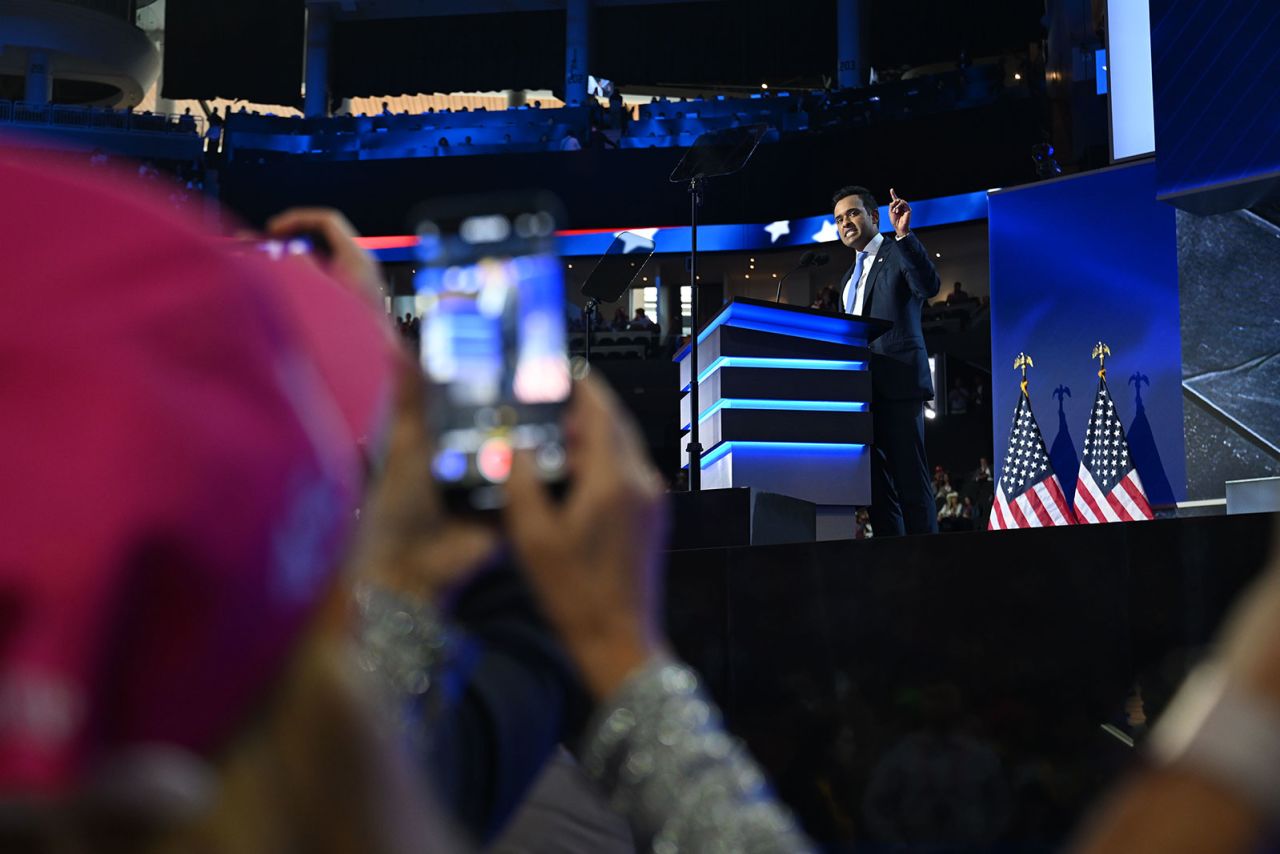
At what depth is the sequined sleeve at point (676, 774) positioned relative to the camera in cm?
62

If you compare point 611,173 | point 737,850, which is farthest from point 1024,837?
point 611,173

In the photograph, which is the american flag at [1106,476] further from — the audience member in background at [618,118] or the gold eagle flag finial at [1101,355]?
the audience member in background at [618,118]

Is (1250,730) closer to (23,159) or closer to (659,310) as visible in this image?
(23,159)

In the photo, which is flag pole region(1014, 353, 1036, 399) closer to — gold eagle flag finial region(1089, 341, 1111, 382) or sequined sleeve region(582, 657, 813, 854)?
gold eagle flag finial region(1089, 341, 1111, 382)

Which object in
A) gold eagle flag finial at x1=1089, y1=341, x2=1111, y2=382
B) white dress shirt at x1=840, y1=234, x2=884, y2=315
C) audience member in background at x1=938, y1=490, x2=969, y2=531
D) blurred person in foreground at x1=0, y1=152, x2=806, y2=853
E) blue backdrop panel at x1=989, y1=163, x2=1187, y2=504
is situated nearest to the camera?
blurred person in foreground at x1=0, y1=152, x2=806, y2=853

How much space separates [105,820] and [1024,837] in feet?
8.17

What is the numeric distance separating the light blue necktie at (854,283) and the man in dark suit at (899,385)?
9cm

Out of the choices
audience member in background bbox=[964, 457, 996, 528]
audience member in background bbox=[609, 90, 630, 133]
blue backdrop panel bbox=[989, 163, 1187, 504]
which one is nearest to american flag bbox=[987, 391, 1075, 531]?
blue backdrop panel bbox=[989, 163, 1187, 504]

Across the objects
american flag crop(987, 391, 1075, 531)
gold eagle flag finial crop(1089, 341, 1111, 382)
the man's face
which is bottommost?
american flag crop(987, 391, 1075, 531)

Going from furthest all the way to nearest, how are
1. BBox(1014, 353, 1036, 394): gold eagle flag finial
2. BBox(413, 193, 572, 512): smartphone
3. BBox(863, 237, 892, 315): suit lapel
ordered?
1. BBox(1014, 353, 1036, 394): gold eagle flag finial
2. BBox(863, 237, 892, 315): suit lapel
3. BBox(413, 193, 572, 512): smartphone

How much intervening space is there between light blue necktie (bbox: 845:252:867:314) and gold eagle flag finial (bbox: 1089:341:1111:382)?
166cm

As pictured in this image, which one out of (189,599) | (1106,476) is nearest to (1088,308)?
(1106,476)

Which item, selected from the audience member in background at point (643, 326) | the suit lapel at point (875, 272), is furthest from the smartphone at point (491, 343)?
the audience member in background at point (643, 326)

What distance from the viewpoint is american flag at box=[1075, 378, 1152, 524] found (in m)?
5.64
